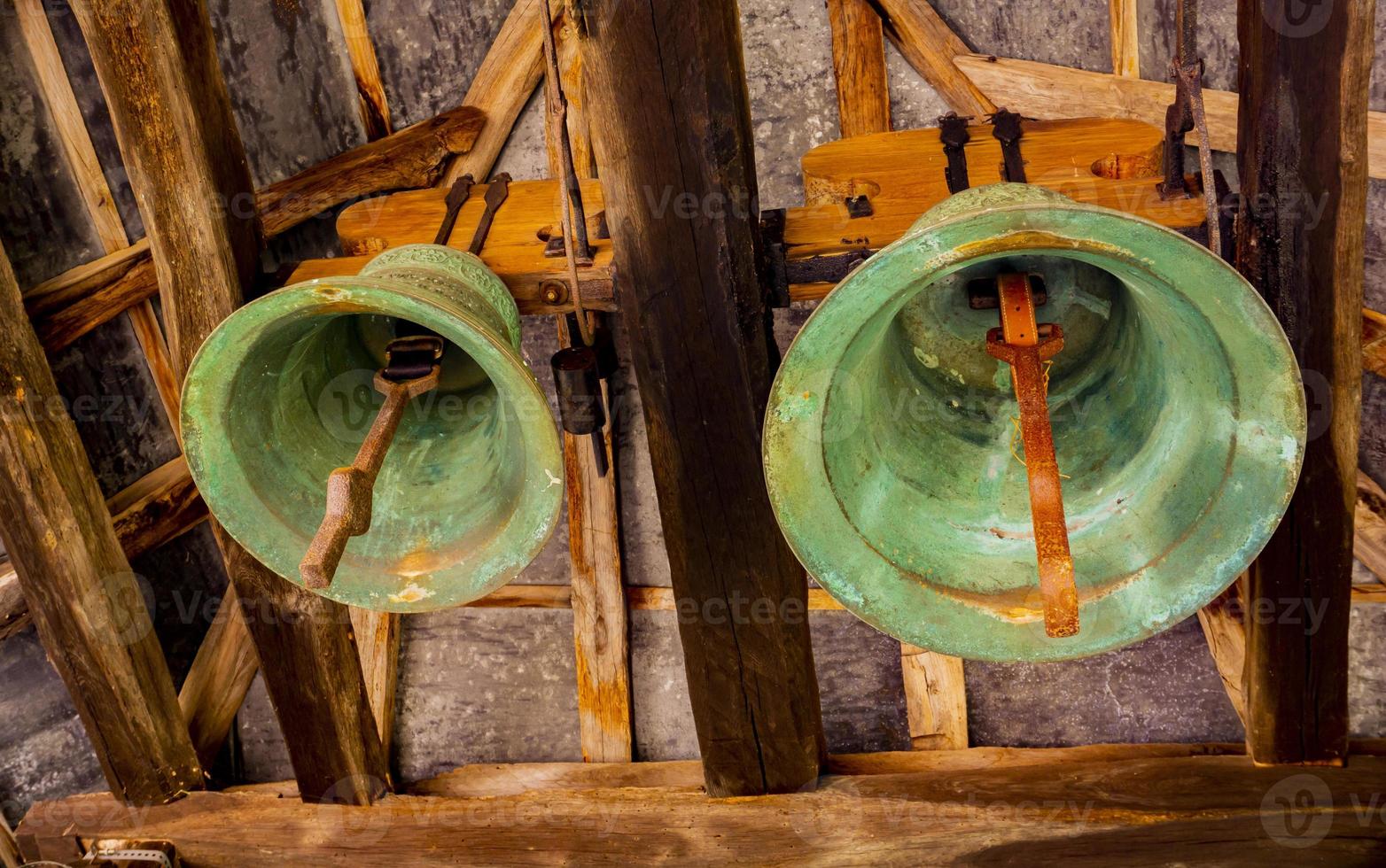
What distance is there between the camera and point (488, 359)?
5.76 feet

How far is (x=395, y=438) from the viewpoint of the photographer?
222cm

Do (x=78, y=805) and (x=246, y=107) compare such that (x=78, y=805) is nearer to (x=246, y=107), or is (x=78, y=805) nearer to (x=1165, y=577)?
(x=246, y=107)

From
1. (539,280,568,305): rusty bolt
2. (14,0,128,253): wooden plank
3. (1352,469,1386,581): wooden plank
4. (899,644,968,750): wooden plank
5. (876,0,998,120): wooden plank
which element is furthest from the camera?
(899,644,968,750): wooden plank

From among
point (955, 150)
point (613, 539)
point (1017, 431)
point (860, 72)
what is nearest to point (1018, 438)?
point (1017, 431)

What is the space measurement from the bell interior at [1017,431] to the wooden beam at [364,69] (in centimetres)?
205

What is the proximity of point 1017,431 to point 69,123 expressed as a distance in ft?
7.75

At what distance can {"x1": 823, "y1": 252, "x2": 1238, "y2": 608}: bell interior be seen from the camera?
1.75 metres

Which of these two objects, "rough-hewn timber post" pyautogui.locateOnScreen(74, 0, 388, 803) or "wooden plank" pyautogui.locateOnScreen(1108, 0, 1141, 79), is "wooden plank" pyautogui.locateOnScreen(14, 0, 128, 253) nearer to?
"rough-hewn timber post" pyautogui.locateOnScreen(74, 0, 388, 803)

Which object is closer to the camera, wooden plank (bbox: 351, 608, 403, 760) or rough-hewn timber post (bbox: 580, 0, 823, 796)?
rough-hewn timber post (bbox: 580, 0, 823, 796)

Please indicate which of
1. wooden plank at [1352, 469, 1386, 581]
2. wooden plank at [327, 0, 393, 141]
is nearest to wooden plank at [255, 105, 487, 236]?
wooden plank at [327, 0, 393, 141]

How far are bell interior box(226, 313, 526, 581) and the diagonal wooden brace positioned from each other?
821 millimetres

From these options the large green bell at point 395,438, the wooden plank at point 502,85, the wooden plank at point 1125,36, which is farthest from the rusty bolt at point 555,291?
the wooden plank at point 1125,36

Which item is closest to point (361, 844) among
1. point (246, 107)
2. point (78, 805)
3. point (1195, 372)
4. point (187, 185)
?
point (78, 805)

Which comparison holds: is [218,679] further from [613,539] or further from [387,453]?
[387,453]
